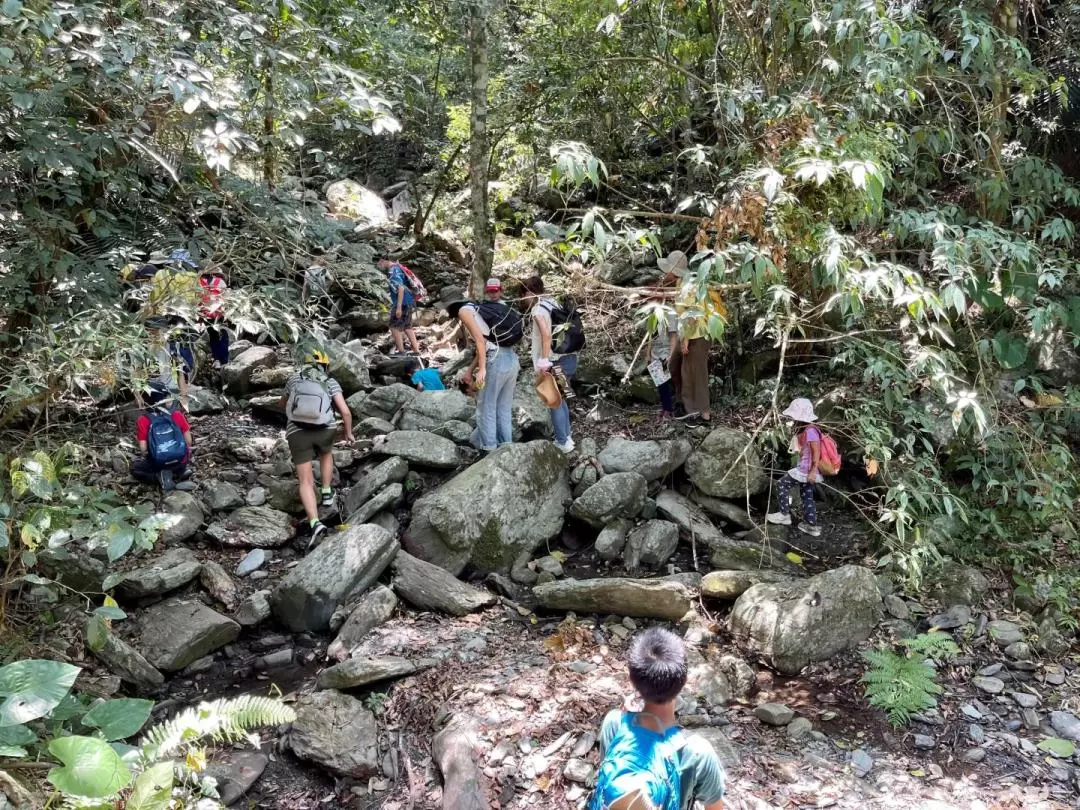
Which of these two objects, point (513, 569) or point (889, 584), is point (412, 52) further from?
point (889, 584)

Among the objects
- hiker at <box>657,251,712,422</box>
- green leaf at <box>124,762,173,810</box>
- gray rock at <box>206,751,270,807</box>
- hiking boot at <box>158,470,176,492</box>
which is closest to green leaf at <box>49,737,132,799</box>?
green leaf at <box>124,762,173,810</box>

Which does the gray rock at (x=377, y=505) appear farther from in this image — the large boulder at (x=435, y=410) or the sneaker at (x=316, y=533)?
the large boulder at (x=435, y=410)

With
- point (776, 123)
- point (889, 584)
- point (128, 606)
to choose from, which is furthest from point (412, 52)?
point (889, 584)

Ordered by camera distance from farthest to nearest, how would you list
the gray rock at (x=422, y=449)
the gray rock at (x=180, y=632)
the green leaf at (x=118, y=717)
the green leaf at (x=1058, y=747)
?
the gray rock at (x=422, y=449)
the gray rock at (x=180, y=632)
the green leaf at (x=1058, y=747)
the green leaf at (x=118, y=717)

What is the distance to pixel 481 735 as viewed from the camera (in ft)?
14.1

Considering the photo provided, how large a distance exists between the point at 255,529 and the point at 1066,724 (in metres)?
6.38

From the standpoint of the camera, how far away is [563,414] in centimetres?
729

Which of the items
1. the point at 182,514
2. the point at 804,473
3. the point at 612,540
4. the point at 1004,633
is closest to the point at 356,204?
the point at 182,514

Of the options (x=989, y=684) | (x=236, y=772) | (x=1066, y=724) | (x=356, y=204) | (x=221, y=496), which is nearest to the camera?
(x=236, y=772)

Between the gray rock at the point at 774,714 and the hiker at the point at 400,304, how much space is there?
6860 mm

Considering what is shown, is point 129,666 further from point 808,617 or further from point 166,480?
point 808,617

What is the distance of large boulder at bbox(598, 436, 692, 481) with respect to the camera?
283 inches

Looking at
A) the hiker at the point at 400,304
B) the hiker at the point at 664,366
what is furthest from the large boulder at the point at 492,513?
the hiker at the point at 400,304

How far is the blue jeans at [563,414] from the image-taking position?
23.8 feet
